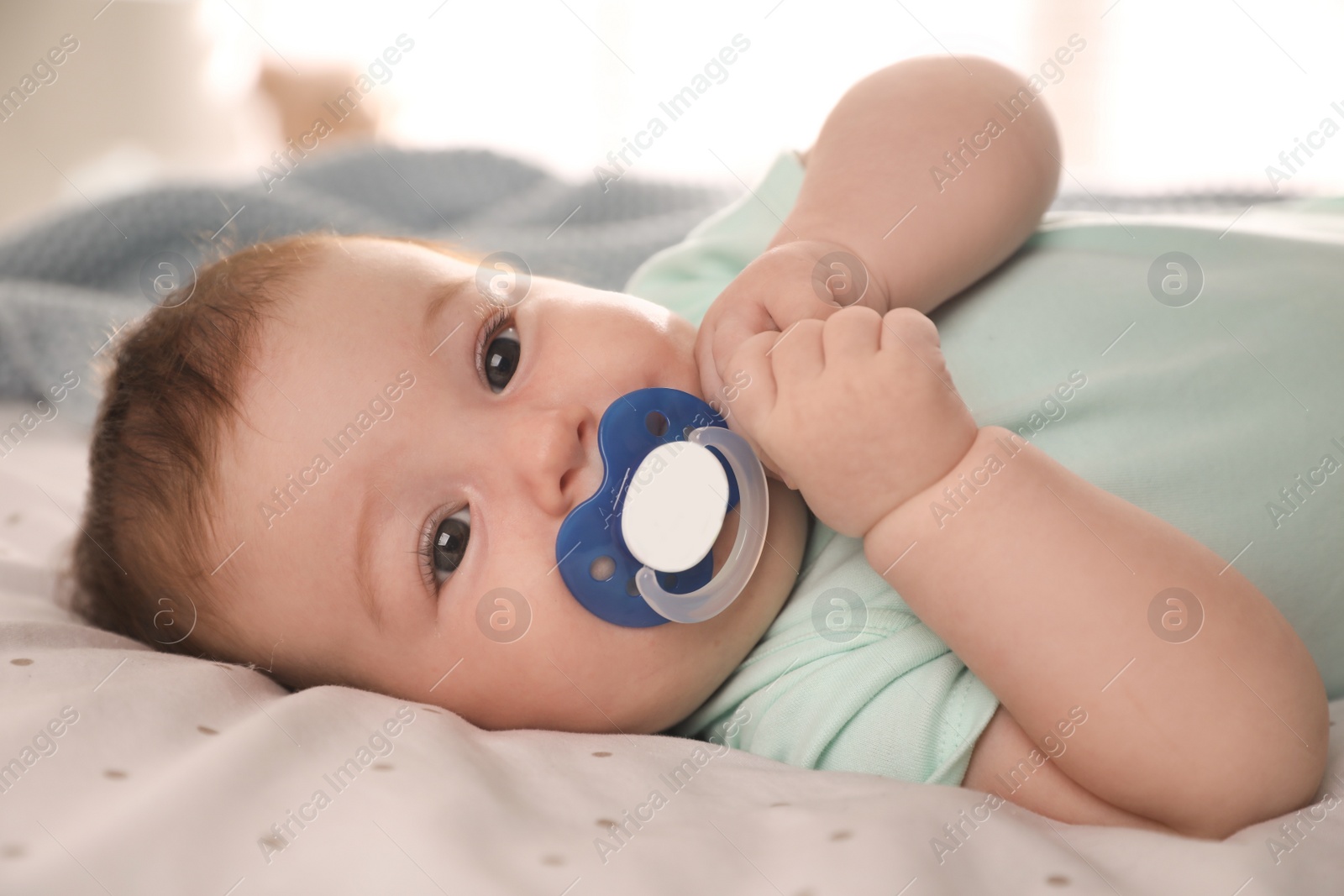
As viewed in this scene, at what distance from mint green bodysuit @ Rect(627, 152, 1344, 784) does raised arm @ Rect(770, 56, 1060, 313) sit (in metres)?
0.08

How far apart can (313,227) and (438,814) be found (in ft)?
4.21

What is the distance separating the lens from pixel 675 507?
820 millimetres

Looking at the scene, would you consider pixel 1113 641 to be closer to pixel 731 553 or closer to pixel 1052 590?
pixel 1052 590

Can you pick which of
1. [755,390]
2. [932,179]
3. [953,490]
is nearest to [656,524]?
[755,390]

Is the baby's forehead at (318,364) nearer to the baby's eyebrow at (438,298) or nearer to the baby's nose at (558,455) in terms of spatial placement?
the baby's eyebrow at (438,298)

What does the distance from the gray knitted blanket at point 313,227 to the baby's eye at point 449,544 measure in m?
0.77

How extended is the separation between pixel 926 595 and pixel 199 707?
1.87 ft

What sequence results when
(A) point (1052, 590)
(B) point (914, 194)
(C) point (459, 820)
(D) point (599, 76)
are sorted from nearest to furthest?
1. (C) point (459, 820)
2. (A) point (1052, 590)
3. (B) point (914, 194)
4. (D) point (599, 76)

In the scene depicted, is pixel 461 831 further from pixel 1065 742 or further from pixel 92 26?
pixel 92 26

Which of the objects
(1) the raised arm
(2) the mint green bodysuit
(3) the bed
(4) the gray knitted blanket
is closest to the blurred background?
(4) the gray knitted blanket

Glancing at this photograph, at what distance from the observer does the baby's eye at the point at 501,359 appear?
899 millimetres

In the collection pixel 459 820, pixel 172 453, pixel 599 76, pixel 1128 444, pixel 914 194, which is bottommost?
pixel 459 820

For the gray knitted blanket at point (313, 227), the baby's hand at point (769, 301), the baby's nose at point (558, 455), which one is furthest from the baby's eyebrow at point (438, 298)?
the gray knitted blanket at point (313, 227)

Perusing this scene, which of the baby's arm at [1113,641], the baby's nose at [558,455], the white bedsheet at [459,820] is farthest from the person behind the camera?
the baby's nose at [558,455]
